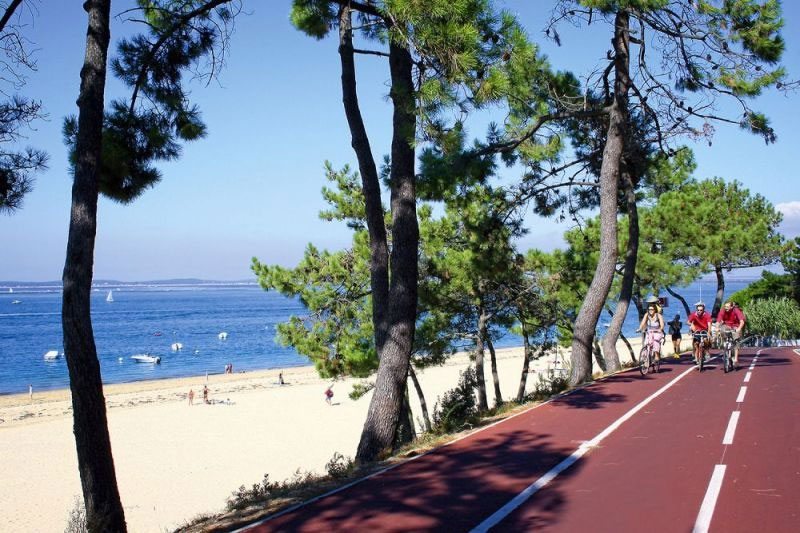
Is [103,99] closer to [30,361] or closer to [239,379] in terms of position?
[239,379]

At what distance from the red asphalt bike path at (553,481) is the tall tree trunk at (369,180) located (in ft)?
8.33

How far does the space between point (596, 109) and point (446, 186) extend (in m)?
5.29

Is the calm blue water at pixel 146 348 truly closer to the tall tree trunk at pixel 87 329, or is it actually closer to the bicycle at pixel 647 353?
the bicycle at pixel 647 353

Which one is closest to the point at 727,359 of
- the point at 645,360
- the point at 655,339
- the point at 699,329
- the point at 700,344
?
the point at 700,344

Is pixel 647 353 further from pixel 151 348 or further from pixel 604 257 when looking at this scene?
pixel 151 348

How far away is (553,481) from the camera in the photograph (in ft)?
23.1

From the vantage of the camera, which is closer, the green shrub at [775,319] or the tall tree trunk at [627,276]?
the tall tree trunk at [627,276]

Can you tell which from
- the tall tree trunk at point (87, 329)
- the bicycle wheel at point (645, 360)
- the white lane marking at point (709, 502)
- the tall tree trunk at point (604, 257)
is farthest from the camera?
the bicycle wheel at point (645, 360)

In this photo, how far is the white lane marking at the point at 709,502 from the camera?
556cm

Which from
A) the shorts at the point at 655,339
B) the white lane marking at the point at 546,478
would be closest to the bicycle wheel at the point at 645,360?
the shorts at the point at 655,339

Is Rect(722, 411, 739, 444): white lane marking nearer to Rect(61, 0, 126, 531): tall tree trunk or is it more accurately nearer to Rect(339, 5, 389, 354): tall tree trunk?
Rect(339, 5, 389, 354): tall tree trunk

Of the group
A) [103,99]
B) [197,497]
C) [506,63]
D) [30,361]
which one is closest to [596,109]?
[506,63]

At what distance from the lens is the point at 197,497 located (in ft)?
70.7

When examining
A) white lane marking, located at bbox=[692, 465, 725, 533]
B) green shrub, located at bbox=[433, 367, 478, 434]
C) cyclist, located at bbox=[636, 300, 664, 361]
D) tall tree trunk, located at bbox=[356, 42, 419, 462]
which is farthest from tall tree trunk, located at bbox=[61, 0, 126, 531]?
cyclist, located at bbox=[636, 300, 664, 361]
